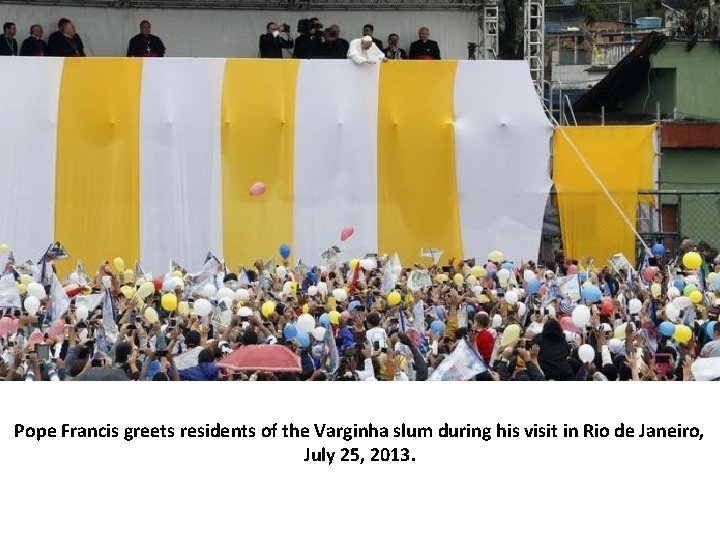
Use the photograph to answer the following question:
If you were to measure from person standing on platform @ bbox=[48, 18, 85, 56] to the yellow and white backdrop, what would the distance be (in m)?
1.37

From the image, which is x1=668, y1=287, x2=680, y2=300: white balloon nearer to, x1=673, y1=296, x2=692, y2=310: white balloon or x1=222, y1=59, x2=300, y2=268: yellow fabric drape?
x1=673, y1=296, x2=692, y2=310: white balloon

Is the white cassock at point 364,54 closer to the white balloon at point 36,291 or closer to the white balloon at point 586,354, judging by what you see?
the white balloon at point 36,291

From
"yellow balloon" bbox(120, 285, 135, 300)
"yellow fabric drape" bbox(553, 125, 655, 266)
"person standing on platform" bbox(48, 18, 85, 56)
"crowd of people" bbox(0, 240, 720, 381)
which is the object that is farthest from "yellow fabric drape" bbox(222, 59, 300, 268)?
"yellow balloon" bbox(120, 285, 135, 300)

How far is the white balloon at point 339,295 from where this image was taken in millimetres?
15738

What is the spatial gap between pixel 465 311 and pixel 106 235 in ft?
28.0

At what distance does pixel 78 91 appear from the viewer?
2247cm

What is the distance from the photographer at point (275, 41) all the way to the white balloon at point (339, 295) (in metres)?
8.82

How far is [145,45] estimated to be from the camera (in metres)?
23.9

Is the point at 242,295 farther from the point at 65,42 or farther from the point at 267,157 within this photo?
the point at 65,42

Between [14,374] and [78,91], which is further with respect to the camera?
[78,91]

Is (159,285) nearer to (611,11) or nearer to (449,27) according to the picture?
(449,27)

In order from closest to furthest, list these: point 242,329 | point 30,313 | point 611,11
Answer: point 242,329 < point 30,313 < point 611,11

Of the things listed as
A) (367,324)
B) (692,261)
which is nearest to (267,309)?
(367,324)
